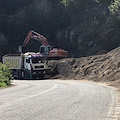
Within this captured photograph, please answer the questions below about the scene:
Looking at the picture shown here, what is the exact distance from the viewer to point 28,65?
34969 millimetres

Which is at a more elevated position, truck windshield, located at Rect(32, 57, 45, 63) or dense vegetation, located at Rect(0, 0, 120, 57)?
dense vegetation, located at Rect(0, 0, 120, 57)

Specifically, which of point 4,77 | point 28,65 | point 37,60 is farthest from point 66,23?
point 4,77

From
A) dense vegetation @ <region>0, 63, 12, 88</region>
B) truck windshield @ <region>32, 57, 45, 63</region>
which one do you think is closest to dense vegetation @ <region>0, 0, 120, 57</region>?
truck windshield @ <region>32, 57, 45, 63</region>

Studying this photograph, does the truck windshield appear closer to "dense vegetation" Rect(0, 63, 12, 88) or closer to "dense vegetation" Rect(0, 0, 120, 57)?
"dense vegetation" Rect(0, 63, 12, 88)

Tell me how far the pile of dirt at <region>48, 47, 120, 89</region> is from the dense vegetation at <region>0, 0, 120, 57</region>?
344 inches

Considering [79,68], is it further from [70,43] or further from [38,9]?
[38,9]

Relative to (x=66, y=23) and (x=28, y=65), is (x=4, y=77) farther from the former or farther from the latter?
(x=66, y=23)

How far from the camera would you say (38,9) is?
67.1 metres

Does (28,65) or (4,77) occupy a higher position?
(28,65)

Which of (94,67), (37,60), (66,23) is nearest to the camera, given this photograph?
(94,67)

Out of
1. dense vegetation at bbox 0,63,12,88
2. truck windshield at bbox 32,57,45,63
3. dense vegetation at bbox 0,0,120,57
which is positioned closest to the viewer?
dense vegetation at bbox 0,63,12,88

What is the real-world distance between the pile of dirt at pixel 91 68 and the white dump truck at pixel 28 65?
3137 mm

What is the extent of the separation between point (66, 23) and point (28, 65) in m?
30.1

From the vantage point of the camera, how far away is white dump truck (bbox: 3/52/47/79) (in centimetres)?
3453
